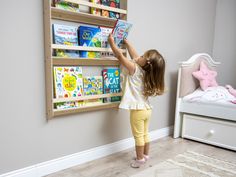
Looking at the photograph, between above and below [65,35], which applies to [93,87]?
below

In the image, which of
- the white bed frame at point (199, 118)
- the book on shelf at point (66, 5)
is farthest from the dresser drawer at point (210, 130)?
the book on shelf at point (66, 5)

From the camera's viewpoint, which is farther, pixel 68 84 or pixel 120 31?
pixel 120 31

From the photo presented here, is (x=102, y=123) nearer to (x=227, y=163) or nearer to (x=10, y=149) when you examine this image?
(x=10, y=149)

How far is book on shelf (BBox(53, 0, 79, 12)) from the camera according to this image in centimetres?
154

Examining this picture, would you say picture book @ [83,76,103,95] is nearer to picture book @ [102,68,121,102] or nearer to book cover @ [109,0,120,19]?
picture book @ [102,68,121,102]

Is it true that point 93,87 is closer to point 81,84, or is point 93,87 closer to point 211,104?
point 81,84

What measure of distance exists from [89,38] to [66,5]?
11.7 inches

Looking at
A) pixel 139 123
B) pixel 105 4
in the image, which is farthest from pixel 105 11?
pixel 139 123

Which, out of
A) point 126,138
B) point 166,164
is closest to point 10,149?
point 126,138

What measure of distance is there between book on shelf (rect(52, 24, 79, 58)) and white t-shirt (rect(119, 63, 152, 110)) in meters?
0.49

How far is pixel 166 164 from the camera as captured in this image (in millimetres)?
1861

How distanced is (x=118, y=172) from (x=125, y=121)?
55cm

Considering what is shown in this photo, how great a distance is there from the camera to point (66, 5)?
62.4 inches

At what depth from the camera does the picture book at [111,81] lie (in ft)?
6.22
